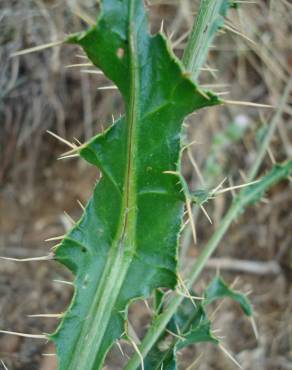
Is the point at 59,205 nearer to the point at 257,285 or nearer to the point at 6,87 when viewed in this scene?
the point at 6,87

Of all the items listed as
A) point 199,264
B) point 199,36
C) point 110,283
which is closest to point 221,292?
point 199,264

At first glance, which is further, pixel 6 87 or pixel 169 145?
pixel 6 87

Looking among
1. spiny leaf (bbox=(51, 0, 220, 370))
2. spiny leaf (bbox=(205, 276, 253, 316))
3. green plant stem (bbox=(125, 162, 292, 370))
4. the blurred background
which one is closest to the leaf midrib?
spiny leaf (bbox=(51, 0, 220, 370))

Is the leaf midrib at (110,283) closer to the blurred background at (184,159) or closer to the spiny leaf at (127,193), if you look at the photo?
A: the spiny leaf at (127,193)

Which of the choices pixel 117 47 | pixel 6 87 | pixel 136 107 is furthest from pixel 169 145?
pixel 6 87

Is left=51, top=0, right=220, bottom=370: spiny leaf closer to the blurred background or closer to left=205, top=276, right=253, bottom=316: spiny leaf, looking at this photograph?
left=205, top=276, right=253, bottom=316: spiny leaf

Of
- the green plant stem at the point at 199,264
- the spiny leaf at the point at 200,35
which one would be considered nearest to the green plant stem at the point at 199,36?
the spiny leaf at the point at 200,35

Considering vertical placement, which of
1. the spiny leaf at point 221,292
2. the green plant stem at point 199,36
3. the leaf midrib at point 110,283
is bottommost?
the spiny leaf at point 221,292
